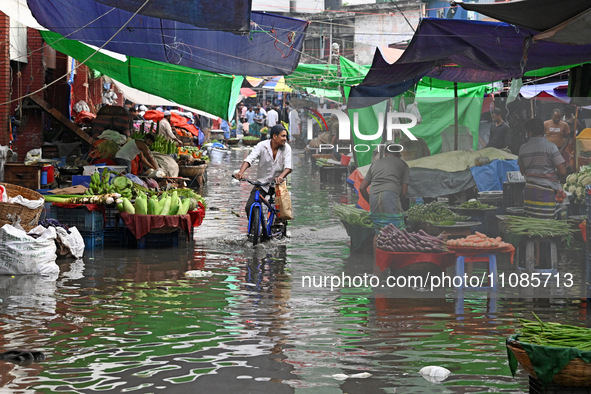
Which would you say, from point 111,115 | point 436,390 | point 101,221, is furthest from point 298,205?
point 436,390

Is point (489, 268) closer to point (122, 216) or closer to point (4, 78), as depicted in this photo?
point (122, 216)

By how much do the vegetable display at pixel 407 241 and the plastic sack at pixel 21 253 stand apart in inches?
163

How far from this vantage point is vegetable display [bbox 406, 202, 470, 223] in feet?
26.7

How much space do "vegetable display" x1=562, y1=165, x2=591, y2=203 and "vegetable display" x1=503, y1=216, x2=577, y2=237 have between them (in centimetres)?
44

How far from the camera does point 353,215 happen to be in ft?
31.5

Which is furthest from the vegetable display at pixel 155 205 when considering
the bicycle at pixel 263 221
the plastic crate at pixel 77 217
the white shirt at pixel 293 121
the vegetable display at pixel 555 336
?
the white shirt at pixel 293 121

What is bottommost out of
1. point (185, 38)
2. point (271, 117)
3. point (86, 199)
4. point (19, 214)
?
point (19, 214)

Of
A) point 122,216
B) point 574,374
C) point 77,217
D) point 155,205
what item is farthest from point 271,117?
point 574,374

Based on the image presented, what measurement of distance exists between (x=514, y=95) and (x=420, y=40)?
9.55m

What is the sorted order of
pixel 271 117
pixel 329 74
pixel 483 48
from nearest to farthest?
pixel 483 48
pixel 329 74
pixel 271 117

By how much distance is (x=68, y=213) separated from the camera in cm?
1030

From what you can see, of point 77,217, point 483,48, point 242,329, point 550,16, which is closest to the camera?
point 242,329

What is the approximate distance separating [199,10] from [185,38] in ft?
11.1

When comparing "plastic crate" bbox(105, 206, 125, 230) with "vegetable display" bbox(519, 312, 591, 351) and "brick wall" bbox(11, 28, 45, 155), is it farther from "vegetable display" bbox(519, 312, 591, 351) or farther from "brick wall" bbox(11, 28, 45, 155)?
"vegetable display" bbox(519, 312, 591, 351)
